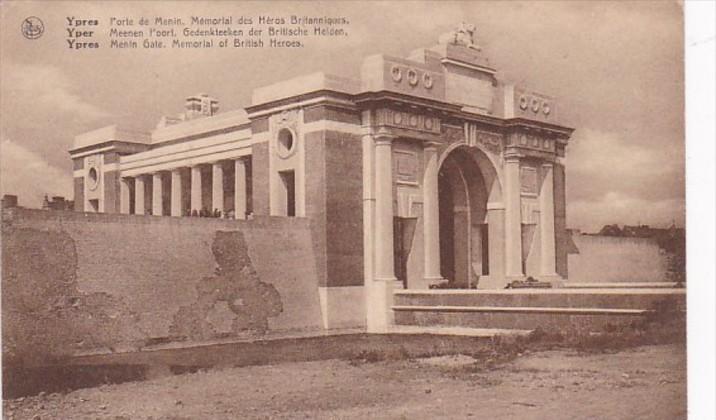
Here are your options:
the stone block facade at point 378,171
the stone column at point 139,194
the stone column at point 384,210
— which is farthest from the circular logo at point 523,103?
the stone column at point 139,194

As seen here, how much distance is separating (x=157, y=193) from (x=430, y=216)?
297 inches

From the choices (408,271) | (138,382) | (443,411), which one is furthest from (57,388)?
(408,271)

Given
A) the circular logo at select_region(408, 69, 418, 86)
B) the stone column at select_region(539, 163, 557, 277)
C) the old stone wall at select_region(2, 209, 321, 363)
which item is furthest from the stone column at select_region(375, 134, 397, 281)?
the stone column at select_region(539, 163, 557, 277)

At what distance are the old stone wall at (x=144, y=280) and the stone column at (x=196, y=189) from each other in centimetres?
473

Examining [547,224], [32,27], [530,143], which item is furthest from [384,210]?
[32,27]

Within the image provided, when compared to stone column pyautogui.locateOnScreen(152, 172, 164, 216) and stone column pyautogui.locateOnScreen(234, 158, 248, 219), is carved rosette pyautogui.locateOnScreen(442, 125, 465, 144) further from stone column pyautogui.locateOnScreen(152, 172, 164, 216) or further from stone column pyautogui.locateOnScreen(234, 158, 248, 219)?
stone column pyautogui.locateOnScreen(152, 172, 164, 216)

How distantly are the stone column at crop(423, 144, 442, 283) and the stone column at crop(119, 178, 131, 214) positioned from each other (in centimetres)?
804

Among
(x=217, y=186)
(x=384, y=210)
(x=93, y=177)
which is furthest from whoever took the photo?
(x=217, y=186)

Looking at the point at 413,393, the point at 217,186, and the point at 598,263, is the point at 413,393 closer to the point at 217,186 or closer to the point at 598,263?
the point at 217,186

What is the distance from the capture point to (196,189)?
23891 millimetres

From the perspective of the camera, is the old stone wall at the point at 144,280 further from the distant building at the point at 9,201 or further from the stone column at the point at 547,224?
the stone column at the point at 547,224

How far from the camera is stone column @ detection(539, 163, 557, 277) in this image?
24969 mm

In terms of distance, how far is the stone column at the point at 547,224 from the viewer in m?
25.0

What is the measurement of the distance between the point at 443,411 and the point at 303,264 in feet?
28.4
